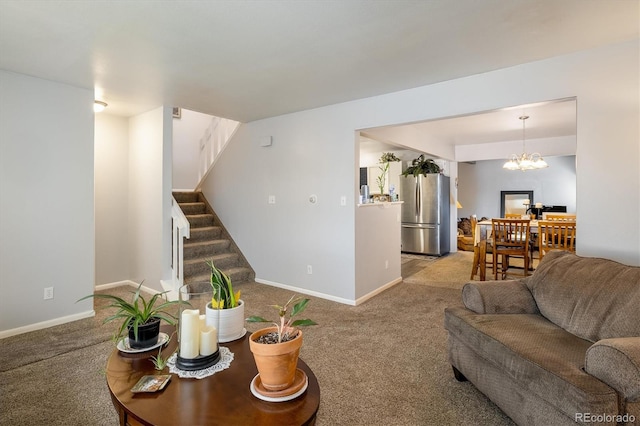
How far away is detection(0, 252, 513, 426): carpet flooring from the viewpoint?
6.15 feet

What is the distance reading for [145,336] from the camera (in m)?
1.51

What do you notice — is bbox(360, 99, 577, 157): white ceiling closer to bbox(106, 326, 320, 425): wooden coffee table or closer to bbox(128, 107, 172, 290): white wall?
bbox(128, 107, 172, 290): white wall

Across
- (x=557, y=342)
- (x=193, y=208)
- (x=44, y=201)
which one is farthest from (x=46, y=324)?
(x=557, y=342)

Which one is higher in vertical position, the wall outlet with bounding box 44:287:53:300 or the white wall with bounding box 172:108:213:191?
the white wall with bounding box 172:108:213:191

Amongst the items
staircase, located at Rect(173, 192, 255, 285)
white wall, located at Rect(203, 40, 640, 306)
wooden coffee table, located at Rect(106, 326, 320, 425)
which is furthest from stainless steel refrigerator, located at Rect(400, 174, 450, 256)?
wooden coffee table, located at Rect(106, 326, 320, 425)

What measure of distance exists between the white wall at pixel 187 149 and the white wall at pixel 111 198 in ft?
4.50

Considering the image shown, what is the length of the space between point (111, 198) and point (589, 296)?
5129 millimetres

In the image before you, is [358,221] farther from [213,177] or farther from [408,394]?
[213,177]

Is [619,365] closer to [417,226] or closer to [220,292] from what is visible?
[220,292]

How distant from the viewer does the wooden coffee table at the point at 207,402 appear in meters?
1.04

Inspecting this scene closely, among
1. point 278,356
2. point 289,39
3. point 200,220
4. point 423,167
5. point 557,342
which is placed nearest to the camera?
point 278,356

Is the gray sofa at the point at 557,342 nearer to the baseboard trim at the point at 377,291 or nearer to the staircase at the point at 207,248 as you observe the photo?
the baseboard trim at the point at 377,291

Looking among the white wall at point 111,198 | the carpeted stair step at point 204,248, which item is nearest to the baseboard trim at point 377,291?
the carpeted stair step at point 204,248

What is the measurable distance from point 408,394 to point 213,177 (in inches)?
178
